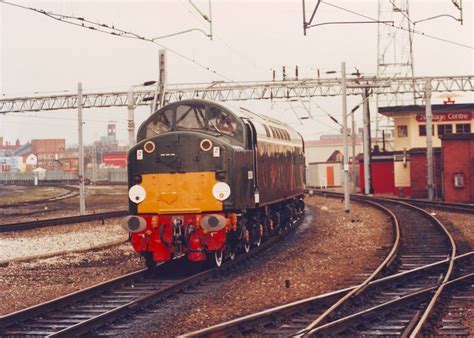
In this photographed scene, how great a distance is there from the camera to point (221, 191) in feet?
47.5

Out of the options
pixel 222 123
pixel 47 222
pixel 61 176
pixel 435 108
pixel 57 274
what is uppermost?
pixel 435 108

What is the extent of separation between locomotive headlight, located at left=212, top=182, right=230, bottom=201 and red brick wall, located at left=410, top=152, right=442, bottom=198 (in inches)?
1316

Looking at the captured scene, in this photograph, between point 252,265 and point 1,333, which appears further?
point 252,265

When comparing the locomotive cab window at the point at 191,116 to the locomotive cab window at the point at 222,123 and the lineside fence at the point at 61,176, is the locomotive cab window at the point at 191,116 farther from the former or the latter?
the lineside fence at the point at 61,176

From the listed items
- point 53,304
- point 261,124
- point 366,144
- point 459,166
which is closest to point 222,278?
point 53,304

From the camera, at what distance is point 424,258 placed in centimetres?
1684

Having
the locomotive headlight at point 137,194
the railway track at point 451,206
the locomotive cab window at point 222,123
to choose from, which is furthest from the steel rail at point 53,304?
the railway track at point 451,206

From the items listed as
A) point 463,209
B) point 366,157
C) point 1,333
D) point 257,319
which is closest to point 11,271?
point 1,333

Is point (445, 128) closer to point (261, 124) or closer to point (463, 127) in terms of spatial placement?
point (463, 127)

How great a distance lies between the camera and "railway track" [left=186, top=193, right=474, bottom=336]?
9148mm

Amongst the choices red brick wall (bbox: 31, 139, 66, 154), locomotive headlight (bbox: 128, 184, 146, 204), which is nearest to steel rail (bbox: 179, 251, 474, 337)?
locomotive headlight (bbox: 128, 184, 146, 204)

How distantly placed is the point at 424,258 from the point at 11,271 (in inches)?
386

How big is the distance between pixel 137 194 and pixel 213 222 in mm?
1894

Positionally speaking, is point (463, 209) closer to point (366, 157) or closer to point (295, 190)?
point (295, 190)
